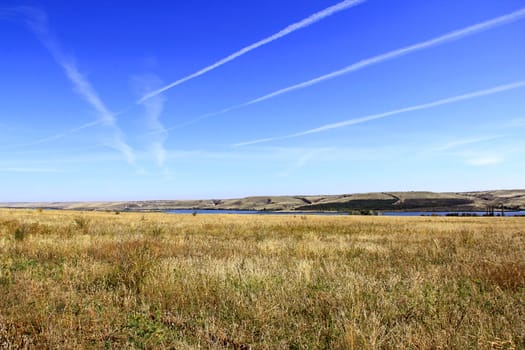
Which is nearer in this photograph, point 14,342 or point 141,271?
point 14,342

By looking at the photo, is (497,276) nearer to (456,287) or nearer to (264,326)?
(456,287)

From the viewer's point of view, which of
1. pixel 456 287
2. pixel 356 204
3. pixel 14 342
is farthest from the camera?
pixel 356 204

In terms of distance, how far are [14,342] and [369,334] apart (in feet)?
13.6

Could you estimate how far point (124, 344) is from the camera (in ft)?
13.0

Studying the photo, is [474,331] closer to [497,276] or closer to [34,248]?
[497,276]

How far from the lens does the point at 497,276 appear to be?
22.7ft

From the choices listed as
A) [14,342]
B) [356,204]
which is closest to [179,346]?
[14,342]

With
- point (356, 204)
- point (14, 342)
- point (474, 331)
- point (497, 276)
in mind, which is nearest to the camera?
point (14, 342)

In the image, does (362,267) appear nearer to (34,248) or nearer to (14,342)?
(14,342)

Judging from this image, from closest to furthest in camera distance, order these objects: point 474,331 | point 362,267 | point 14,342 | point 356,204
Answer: point 14,342 → point 474,331 → point 362,267 → point 356,204

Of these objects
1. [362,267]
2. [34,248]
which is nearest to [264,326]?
[362,267]

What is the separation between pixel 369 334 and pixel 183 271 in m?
4.44

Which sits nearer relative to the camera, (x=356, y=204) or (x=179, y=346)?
(x=179, y=346)

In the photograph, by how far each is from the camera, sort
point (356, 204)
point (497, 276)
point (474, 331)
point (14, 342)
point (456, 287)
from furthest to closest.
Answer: point (356, 204)
point (497, 276)
point (456, 287)
point (474, 331)
point (14, 342)
